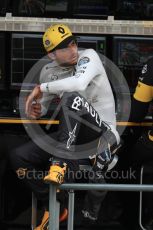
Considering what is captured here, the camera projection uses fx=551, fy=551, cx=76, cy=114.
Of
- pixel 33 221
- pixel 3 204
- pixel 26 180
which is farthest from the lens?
pixel 3 204

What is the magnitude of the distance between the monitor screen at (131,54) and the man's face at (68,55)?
73 cm

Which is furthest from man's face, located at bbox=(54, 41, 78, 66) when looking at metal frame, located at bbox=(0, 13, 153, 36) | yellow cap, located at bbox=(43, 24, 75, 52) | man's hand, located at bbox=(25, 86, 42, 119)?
metal frame, located at bbox=(0, 13, 153, 36)

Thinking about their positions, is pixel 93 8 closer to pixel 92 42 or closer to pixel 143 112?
pixel 92 42

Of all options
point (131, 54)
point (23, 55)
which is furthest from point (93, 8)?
point (23, 55)

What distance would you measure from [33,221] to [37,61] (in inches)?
45.4

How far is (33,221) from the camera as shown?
3.57 metres

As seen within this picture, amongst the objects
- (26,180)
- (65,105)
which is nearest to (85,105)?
(65,105)

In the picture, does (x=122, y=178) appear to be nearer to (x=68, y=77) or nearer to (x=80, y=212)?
(x=80, y=212)

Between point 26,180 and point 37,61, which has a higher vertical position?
point 37,61

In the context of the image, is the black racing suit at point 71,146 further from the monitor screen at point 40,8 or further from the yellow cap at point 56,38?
the monitor screen at point 40,8

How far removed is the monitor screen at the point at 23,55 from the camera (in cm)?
398

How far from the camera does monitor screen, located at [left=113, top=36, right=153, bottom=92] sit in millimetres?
4008

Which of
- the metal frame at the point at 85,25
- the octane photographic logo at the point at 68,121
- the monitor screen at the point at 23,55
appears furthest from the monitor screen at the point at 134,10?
the monitor screen at the point at 23,55

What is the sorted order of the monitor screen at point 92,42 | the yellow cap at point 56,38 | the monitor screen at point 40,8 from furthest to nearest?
the monitor screen at point 92,42 < the monitor screen at point 40,8 < the yellow cap at point 56,38
